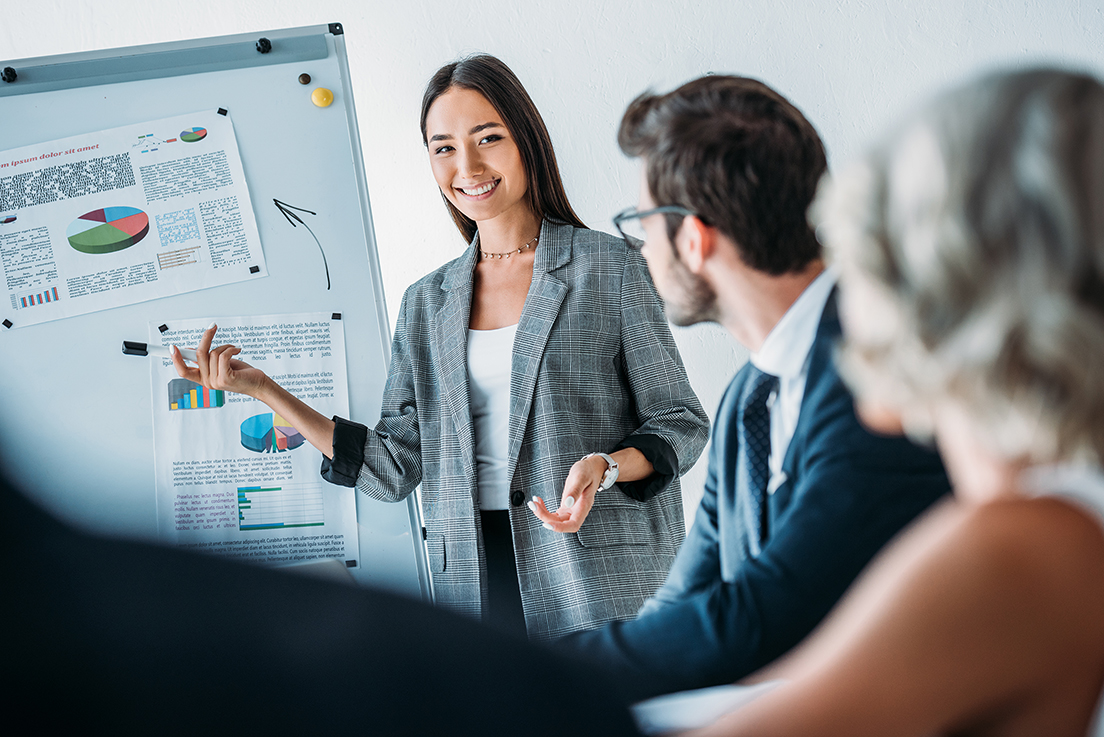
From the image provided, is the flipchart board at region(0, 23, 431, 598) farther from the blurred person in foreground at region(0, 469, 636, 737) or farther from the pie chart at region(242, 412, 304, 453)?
the blurred person in foreground at region(0, 469, 636, 737)

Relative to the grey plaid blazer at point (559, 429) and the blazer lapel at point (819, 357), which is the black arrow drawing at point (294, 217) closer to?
the grey plaid blazer at point (559, 429)

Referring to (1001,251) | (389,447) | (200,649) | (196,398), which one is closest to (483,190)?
(389,447)

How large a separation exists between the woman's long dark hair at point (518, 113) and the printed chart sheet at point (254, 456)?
1.96ft

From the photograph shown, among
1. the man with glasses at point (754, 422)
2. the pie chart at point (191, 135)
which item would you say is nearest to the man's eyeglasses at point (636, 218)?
the man with glasses at point (754, 422)

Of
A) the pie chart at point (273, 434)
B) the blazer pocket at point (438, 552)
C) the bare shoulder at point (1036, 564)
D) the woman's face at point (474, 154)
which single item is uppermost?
the woman's face at point (474, 154)

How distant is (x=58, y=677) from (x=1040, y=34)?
103 inches

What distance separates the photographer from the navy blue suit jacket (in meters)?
0.75

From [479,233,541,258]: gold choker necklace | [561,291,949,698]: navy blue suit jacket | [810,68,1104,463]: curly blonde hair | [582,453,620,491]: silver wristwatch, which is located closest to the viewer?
[810,68,1104,463]: curly blonde hair

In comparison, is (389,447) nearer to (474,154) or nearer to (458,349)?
(458,349)

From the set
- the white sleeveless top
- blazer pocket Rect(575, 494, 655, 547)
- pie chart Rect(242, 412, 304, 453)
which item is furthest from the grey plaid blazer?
the white sleeveless top

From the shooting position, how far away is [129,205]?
6.15 feet

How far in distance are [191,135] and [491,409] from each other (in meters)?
0.97

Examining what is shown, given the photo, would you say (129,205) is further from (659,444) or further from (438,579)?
(659,444)

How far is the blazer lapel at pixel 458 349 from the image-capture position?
1580 mm
